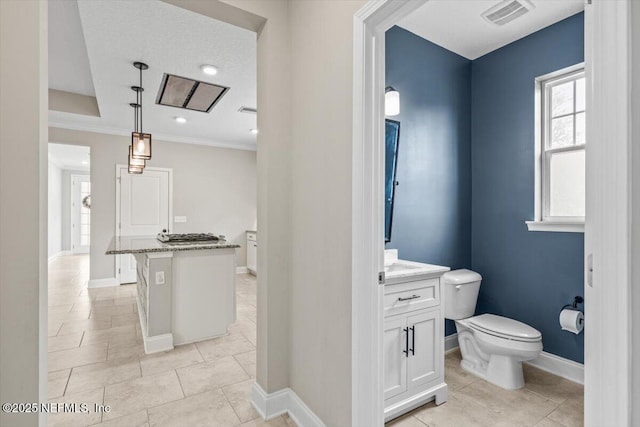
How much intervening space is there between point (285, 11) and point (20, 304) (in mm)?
2039

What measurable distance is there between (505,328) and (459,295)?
0.44m

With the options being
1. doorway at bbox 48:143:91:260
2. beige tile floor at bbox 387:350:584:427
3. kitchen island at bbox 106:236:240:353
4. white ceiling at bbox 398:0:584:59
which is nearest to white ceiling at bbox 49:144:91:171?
doorway at bbox 48:143:91:260

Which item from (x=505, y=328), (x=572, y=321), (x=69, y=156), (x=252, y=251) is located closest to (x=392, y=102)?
(x=505, y=328)

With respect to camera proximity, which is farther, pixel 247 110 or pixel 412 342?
pixel 247 110

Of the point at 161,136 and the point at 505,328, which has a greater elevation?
the point at 161,136

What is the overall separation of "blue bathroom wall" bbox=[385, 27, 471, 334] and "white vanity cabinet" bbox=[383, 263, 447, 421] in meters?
0.62

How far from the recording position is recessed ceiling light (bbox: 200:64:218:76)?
308 cm

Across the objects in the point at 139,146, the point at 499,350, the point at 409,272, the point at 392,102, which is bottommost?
the point at 499,350

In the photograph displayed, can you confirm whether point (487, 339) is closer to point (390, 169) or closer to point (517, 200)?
point (517, 200)

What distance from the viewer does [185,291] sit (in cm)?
304

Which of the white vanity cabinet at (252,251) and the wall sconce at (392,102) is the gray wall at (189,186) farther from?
the wall sconce at (392,102)

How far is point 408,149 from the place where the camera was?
8.75ft
